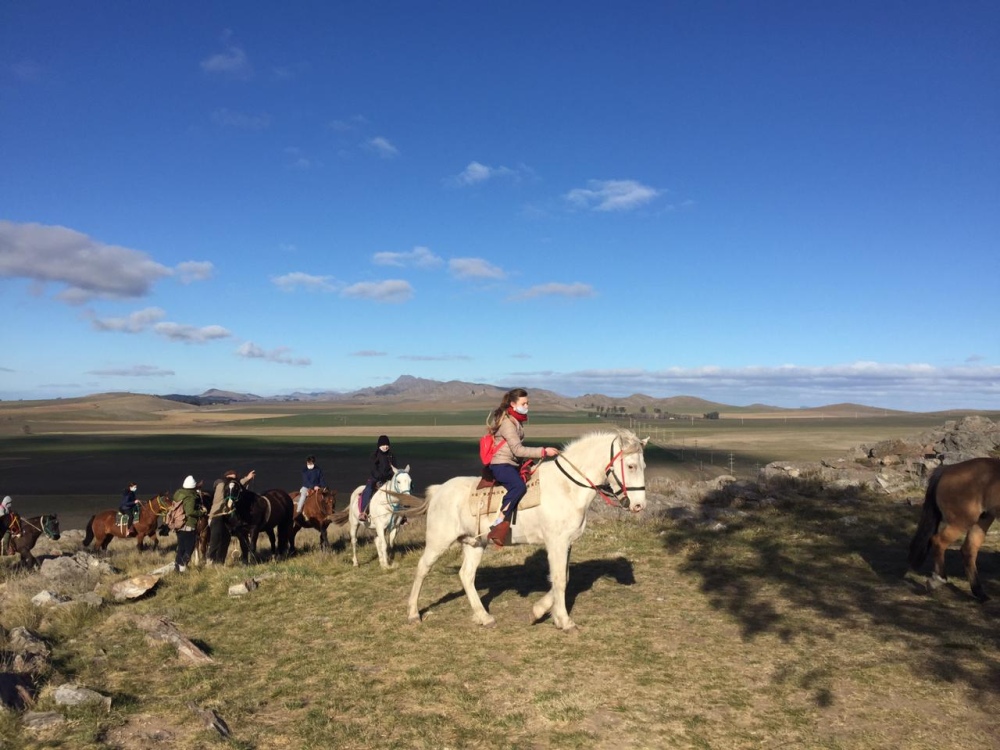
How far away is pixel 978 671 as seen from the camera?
6.36 meters

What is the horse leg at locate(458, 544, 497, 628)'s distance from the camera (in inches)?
337

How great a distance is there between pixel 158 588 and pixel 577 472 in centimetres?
857

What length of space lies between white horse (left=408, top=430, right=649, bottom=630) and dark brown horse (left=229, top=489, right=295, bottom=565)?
7.43 m

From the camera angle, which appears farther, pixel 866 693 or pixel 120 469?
pixel 120 469

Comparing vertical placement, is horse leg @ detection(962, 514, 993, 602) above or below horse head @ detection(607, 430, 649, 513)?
below

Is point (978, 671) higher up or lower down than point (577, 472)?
lower down

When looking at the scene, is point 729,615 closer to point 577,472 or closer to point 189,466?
point 577,472

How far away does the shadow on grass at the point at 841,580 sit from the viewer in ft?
23.7

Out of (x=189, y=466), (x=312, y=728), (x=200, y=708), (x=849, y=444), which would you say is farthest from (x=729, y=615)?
(x=849, y=444)

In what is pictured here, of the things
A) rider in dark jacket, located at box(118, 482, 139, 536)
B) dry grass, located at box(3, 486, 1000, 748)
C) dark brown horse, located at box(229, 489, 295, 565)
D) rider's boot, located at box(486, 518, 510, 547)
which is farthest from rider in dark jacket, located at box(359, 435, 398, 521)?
rider in dark jacket, located at box(118, 482, 139, 536)

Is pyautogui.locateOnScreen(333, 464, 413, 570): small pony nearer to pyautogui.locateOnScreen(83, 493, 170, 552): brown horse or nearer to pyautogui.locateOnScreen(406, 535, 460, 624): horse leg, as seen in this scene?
pyautogui.locateOnScreen(406, 535, 460, 624): horse leg

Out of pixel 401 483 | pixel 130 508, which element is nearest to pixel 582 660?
pixel 401 483

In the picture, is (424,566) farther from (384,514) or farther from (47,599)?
(47,599)

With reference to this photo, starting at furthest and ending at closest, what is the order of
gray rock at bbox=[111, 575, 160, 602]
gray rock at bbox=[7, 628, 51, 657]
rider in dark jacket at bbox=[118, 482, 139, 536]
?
rider in dark jacket at bbox=[118, 482, 139, 536] → gray rock at bbox=[111, 575, 160, 602] → gray rock at bbox=[7, 628, 51, 657]
